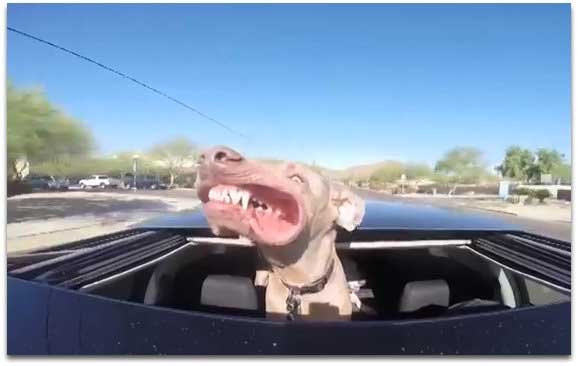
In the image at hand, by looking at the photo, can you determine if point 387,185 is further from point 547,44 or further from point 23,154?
point 23,154

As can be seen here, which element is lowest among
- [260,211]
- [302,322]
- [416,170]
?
[302,322]

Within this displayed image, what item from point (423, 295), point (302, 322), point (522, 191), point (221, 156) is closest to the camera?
point (221, 156)

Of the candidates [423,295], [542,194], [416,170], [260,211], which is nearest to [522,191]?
[542,194]

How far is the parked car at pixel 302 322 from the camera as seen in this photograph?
1.30 metres

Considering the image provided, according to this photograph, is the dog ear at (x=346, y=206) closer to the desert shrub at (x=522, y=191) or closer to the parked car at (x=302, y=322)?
the parked car at (x=302, y=322)

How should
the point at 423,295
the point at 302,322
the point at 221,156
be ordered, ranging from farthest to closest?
the point at 423,295, the point at 302,322, the point at 221,156

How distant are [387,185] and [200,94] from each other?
54cm

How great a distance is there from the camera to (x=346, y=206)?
4.67 feet

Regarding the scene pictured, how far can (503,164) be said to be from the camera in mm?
1556

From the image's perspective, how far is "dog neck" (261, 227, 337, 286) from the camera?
1367 mm

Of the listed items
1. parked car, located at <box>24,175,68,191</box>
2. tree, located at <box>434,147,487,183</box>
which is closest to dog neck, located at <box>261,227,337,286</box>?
tree, located at <box>434,147,487,183</box>

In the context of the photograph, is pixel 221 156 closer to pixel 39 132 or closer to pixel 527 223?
pixel 39 132

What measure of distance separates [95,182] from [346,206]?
0.66 metres

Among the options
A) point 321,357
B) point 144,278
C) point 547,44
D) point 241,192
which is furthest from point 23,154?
point 547,44
